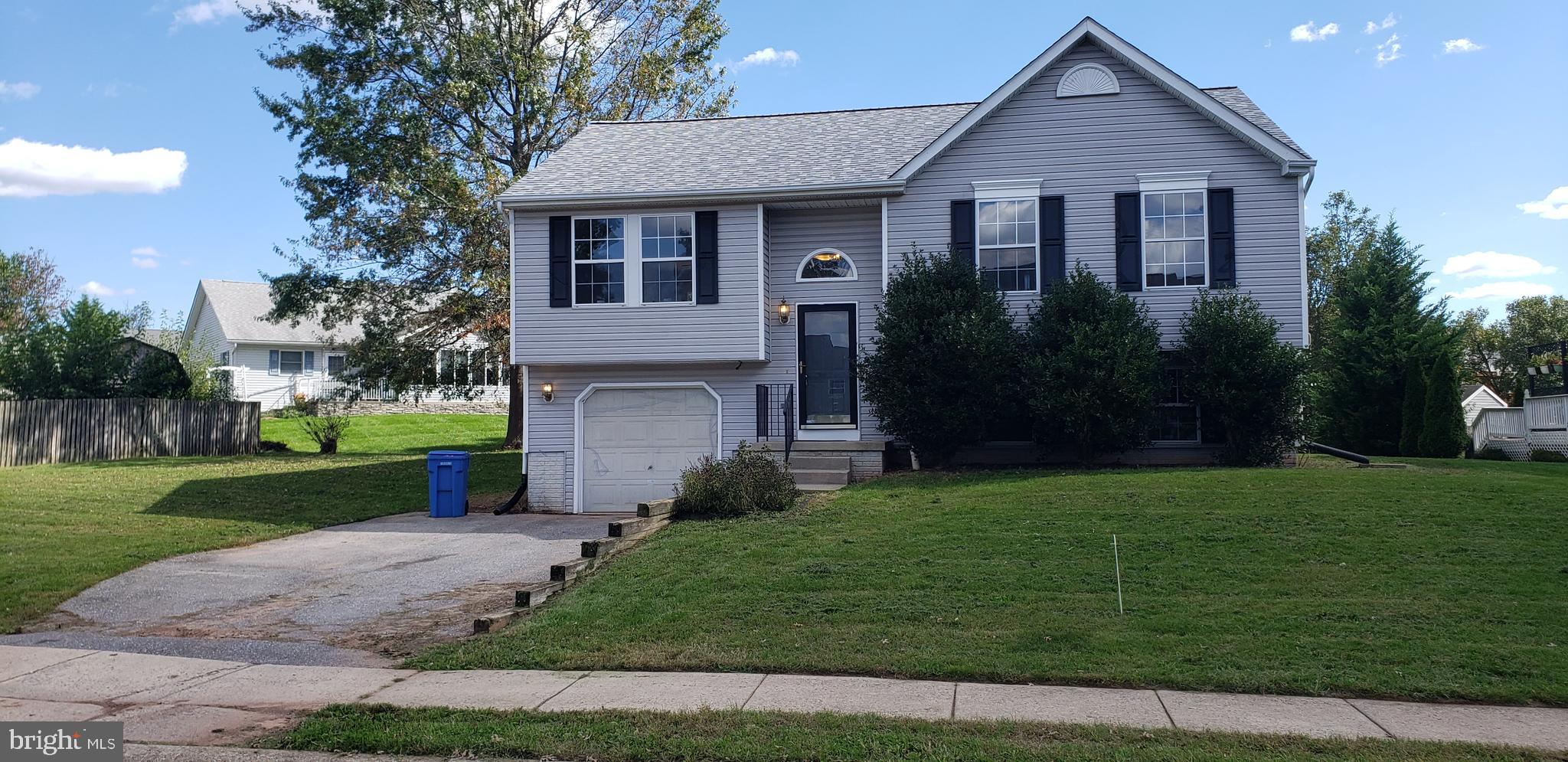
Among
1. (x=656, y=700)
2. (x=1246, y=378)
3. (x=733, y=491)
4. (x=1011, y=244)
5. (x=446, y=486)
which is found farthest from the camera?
(x=446, y=486)

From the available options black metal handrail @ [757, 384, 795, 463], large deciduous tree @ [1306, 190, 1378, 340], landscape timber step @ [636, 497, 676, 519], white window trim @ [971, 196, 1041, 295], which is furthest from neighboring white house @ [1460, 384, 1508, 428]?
landscape timber step @ [636, 497, 676, 519]

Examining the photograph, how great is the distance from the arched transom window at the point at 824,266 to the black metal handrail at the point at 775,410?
6.14 feet

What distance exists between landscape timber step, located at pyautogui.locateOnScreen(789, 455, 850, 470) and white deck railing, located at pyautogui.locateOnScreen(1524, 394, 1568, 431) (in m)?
18.9

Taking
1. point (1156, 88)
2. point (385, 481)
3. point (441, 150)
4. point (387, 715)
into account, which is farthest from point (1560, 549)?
point (441, 150)

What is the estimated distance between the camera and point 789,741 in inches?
221

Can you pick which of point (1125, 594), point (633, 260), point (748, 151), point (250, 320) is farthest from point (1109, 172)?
point (250, 320)

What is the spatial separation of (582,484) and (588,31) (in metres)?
15.1

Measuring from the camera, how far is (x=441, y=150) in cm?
2662

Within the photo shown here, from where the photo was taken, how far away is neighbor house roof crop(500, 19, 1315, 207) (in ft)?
52.4

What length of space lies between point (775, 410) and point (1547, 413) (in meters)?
19.8

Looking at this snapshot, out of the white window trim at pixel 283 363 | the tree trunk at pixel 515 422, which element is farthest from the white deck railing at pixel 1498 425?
the white window trim at pixel 283 363

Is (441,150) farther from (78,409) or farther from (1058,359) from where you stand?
(1058,359)

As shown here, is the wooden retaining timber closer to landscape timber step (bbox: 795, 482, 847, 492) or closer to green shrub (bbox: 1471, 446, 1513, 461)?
landscape timber step (bbox: 795, 482, 847, 492)

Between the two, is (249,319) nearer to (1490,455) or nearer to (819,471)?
(819,471)
